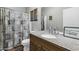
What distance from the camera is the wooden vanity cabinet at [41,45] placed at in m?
1.35

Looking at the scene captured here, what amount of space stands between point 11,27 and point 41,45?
0.43m

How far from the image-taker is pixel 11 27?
1.39 meters

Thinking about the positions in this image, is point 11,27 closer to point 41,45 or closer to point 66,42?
point 41,45

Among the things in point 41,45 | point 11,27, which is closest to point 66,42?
point 41,45

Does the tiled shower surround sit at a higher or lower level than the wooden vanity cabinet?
higher

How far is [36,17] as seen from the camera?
141cm

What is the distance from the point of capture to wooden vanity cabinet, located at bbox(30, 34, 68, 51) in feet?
4.42

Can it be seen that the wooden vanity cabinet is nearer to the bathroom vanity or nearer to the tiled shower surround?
the bathroom vanity

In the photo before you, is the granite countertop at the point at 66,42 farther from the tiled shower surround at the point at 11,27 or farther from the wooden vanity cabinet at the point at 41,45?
the tiled shower surround at the point at 11,27

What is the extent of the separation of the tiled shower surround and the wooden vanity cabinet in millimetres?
135

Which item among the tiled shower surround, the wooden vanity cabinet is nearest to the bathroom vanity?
the wooden vanity cabinet
